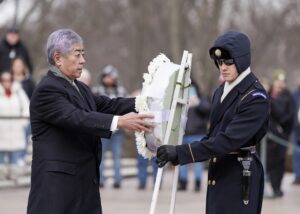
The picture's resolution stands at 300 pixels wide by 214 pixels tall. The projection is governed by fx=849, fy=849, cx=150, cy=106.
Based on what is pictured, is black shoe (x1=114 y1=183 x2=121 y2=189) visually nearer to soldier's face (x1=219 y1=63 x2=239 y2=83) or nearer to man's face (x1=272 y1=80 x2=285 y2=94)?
man's face (x1=272 y1=80 x2=285 y2=94)

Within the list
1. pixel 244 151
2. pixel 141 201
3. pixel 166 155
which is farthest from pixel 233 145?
pixel 141 201

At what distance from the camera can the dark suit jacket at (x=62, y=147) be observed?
594 cm

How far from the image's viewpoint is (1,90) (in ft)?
45.7

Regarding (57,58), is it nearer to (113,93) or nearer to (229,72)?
(229,72)

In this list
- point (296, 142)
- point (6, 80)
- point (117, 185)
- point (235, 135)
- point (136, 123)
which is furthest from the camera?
point (296, 142)

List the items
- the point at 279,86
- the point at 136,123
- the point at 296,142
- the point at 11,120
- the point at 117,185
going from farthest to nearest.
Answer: the point at 296,142 → the point at 117,185 → the point at 279,86 → the point at 11,120 → the point at 136,123

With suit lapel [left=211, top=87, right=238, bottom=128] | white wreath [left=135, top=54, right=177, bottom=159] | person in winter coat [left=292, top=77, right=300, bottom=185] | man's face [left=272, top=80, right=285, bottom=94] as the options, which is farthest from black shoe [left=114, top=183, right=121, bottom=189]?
suit lapel [left=211, top=87, right=238, bottom=128]

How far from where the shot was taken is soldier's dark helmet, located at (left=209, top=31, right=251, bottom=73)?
5945 millimetres

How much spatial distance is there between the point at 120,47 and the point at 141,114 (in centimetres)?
4172

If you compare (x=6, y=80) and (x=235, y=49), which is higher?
(x=6, y=80)

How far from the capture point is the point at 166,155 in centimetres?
591

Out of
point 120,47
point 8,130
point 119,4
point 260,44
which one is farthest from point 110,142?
point 120,47

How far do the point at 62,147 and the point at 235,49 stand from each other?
1399 mm

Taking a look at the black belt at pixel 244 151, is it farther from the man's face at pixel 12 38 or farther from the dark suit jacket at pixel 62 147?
the man's face at pixel 12 38
